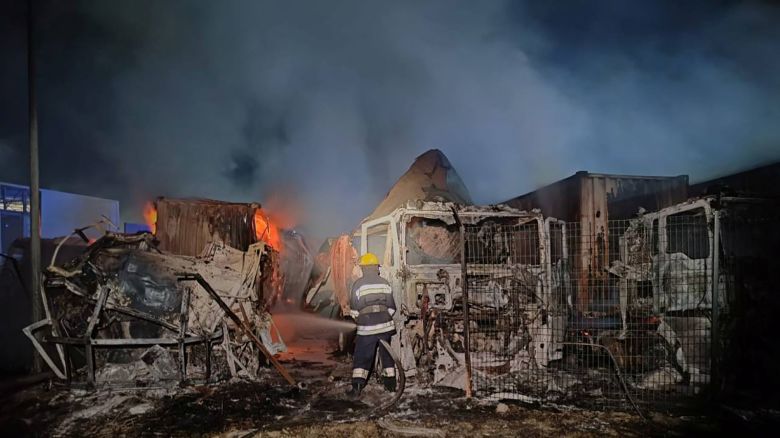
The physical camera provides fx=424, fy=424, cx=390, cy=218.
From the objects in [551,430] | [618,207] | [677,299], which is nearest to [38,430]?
[551,430]

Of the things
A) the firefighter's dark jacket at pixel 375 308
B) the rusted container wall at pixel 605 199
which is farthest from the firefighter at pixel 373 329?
the rusted container wall at pixel 605 199

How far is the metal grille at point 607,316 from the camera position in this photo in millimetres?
5652

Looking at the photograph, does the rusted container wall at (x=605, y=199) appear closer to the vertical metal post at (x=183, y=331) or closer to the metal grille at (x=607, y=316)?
the metal grille at (x=607, y=316)

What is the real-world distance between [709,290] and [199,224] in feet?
31.0

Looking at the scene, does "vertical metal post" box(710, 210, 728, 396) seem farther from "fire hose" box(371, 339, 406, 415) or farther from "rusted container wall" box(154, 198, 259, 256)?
"rusted container wall" box(154, 198, 259, 256)

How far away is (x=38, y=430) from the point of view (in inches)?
191

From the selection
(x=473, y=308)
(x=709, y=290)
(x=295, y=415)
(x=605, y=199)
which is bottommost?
(x=295, y=415)

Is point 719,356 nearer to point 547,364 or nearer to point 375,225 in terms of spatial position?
point 547,364

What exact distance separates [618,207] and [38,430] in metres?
10.9

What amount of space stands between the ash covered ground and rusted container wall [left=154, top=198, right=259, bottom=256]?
12.2 ft

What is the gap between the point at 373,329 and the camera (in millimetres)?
6289

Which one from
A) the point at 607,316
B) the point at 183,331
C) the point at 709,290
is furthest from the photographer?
the point at 607,316

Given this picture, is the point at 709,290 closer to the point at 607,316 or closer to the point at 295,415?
the point at 607,316

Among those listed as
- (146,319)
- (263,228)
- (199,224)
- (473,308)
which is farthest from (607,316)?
(263,228)
